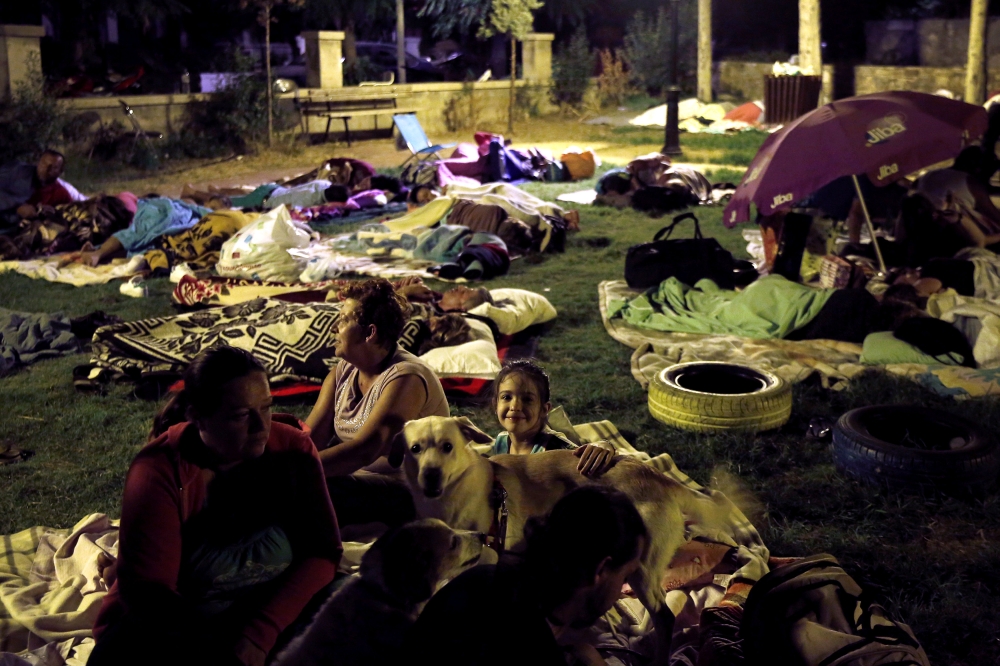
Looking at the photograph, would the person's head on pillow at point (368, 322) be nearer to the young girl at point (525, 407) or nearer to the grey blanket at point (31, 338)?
the young girl at point (525, 407)

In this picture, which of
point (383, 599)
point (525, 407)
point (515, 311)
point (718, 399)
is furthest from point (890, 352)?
point (383, 599)

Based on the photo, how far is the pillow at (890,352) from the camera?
20.5 ft

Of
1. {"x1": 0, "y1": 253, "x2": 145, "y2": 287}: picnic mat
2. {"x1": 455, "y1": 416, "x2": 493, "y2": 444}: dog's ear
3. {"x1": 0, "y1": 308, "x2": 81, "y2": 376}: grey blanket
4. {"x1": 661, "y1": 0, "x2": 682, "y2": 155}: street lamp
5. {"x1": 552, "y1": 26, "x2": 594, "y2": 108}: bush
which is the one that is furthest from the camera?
{"x1": 552, "y1": 26, "x2": 594, "y2": 108}: bush

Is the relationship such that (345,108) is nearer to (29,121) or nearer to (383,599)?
(29,121)

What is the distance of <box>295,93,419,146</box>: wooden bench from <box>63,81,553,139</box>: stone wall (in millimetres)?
91

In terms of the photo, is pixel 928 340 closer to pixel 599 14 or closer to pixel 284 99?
pixel 284 99

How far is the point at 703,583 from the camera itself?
12.2 ft

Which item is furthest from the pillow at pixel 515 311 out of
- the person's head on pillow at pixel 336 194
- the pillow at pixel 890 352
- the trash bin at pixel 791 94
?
the trash bin at pixel 791 94

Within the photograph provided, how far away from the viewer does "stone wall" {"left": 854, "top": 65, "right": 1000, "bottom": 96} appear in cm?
2036

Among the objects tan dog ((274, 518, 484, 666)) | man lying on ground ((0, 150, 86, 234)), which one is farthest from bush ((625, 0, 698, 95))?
tan dog ((274, 518, 484, 666))

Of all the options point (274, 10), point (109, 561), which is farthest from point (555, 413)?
point (274, 10)

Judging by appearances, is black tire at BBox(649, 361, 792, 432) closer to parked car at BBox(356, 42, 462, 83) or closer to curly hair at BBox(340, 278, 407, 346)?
curly hair at BBox(340, 278, 407, 346)

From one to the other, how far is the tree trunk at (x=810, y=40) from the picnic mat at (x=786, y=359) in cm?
1627

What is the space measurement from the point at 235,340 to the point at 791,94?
17.8m
